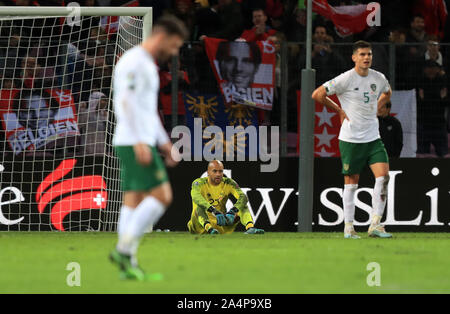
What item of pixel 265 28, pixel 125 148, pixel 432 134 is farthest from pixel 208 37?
pixel 125 148

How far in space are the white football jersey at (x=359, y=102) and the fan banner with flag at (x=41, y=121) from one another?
361cm

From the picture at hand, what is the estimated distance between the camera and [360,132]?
1155 centimetres

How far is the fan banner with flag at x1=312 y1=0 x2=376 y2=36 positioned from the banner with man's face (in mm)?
2026

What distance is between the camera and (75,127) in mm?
13070

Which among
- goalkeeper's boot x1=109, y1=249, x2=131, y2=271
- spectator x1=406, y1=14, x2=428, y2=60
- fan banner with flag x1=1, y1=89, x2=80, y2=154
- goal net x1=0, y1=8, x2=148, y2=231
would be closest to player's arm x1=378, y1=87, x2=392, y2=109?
spectator x1=406, y1=14, x2=428, y2=60

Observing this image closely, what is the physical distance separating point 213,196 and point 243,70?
1.77 meters

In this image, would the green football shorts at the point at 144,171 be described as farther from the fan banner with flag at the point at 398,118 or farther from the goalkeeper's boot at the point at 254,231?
the fan banner with flag at the point at 398,118

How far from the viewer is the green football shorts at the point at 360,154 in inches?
454

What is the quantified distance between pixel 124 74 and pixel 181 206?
6.65 metres

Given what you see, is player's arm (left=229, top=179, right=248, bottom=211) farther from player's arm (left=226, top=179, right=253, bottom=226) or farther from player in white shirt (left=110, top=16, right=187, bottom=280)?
player in white shirt (left=110, top=16, right=187, bottom=280)

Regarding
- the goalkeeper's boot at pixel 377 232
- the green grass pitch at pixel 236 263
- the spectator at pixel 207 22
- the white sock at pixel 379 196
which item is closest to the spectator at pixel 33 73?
the green grass pitch at pixel 236 263

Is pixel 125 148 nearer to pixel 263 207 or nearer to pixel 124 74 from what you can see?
pixel 124 74

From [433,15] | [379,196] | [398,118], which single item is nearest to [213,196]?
[379,196]

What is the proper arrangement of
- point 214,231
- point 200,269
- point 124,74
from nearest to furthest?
point 124,74
point 200,269
point 214,231
